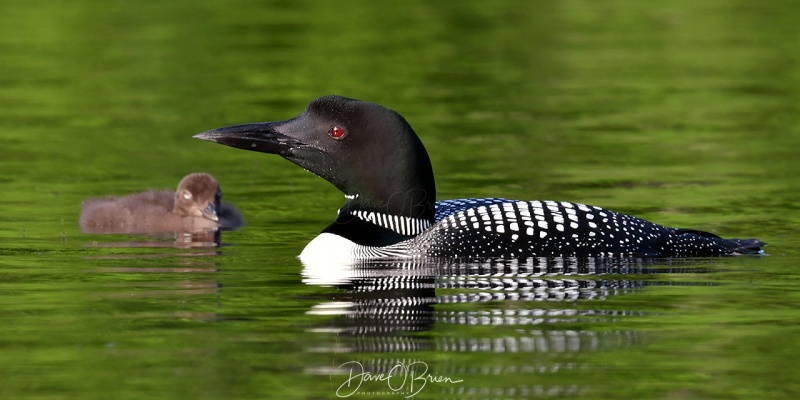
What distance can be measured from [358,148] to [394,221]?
1.24 ft

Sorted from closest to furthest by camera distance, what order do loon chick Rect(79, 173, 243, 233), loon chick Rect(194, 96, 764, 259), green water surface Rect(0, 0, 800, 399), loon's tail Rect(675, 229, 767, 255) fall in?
green water surface Rect(0, 0, 800, 399), loon chick Rect(194, 96, 764, 259), loon's tail Rect(675, 229, 767, 255), loon chick Rect(79, 173, 243, 233)

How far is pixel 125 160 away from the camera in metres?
11.1

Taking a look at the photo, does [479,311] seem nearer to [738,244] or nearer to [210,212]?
[738,244]

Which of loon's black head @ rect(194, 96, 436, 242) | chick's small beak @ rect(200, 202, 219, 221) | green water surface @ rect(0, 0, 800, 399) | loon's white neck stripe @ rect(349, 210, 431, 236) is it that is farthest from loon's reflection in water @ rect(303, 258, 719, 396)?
chick's small beak @ rect(200, 202, 219, 221)

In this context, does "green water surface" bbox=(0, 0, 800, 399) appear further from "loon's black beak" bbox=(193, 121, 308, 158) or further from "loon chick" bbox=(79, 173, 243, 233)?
"loon's black beak" bbox=(193, 121, 308, 158)

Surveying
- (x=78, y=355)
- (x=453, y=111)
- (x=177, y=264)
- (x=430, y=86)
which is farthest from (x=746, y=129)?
(x=78, y=355)

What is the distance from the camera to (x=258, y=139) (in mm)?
7188

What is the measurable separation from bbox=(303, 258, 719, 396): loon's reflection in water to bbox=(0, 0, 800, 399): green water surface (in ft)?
0.06

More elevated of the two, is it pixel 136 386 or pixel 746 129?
pixel 746 129

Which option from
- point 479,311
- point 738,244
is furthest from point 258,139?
point 738,244

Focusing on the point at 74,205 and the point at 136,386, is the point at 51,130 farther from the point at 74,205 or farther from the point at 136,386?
the point at 136,386

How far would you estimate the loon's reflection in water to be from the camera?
5.37 m

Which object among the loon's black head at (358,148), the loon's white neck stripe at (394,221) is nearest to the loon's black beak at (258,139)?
the loon's black head at (358,148)

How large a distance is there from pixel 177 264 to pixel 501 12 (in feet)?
46.8
